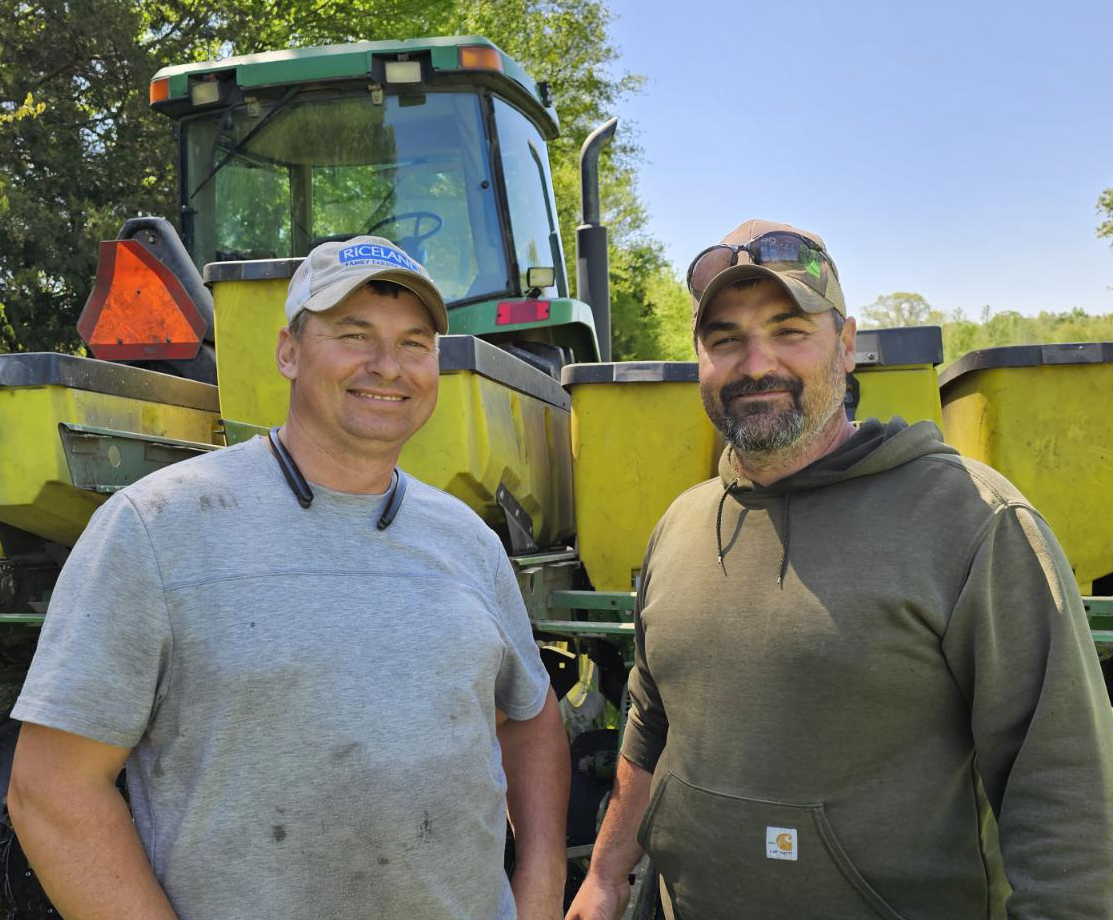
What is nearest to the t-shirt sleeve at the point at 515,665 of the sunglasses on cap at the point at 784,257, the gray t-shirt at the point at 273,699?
the gray t-shirt at the point at 273,699

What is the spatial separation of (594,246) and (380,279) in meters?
3.33

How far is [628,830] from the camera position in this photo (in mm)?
2191

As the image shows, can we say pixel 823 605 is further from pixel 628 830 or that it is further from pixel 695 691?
pixel 628 830

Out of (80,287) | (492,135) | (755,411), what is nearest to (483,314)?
(492,135)

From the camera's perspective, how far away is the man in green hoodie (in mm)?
1646

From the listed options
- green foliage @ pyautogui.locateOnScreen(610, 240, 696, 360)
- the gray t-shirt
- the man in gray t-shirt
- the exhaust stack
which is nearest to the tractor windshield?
the exhaust stack

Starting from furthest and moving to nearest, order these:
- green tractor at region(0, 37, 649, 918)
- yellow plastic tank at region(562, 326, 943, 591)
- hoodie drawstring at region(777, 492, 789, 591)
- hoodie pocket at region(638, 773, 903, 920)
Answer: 1. yellow plastic tank at region(562, 326, 943, 591)
2. green tractor at region(0, 37, 649, 918)
3. hoodie drawstring at region(777, 492, 789, 591)
4. hoodie pocket at region(638, 773, 903, 920)

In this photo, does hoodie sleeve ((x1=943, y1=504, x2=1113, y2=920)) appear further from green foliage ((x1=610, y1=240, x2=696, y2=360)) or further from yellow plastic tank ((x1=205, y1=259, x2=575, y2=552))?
green foliage ((x1=610, y1=240, x2=696, y2=360))

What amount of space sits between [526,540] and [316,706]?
165cm

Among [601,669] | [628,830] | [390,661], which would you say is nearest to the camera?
[390,661]

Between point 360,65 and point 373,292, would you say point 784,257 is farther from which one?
point 360,65

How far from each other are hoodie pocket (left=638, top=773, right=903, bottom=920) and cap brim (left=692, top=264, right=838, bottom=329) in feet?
2.97

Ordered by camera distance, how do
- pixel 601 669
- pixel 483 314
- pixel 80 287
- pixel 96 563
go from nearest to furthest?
pixel 96 563, pixel 601 669, pixel 483 314, pixel 80 287

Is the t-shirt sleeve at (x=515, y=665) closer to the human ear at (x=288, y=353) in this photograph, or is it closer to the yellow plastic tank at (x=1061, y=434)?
the human ear at (x=288, y=353)
